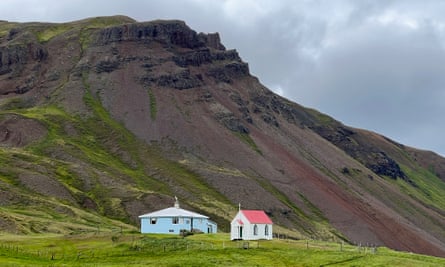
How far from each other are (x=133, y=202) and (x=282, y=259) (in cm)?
10729

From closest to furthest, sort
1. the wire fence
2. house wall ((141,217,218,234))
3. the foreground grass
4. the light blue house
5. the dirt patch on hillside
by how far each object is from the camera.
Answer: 1. the foreground grass
2. the wire fence
3. house wall ((141,217,218,234))
4. the light blue house
5. the dirt patch on hillside

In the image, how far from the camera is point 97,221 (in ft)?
552

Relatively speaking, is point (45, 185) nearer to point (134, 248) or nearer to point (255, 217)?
point (255, 217)

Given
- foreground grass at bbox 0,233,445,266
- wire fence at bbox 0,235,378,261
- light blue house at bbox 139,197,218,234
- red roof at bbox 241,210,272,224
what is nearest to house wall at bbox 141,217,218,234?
light blue house at bbox 139,197,218,234

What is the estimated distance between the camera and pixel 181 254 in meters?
87.2

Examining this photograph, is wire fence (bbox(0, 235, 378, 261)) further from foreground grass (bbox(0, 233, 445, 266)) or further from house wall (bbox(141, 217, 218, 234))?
house wall (bbox(141, 217, 218, 234))

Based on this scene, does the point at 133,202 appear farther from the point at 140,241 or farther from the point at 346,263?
the point at 346,263

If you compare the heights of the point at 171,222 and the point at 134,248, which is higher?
the point at 171,222

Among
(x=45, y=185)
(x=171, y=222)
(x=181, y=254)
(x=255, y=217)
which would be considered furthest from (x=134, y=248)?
(x=45, y=185)

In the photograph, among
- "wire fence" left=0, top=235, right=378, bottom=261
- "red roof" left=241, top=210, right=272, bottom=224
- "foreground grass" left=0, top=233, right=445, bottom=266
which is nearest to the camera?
"foreground grass" left=0, top=233, right=445, bottom=266

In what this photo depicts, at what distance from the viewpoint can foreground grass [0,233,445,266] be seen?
82062mm

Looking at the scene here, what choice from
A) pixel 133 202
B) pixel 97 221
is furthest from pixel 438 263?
pixel 133 202

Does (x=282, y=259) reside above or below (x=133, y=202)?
below

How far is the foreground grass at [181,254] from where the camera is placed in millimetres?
82062
